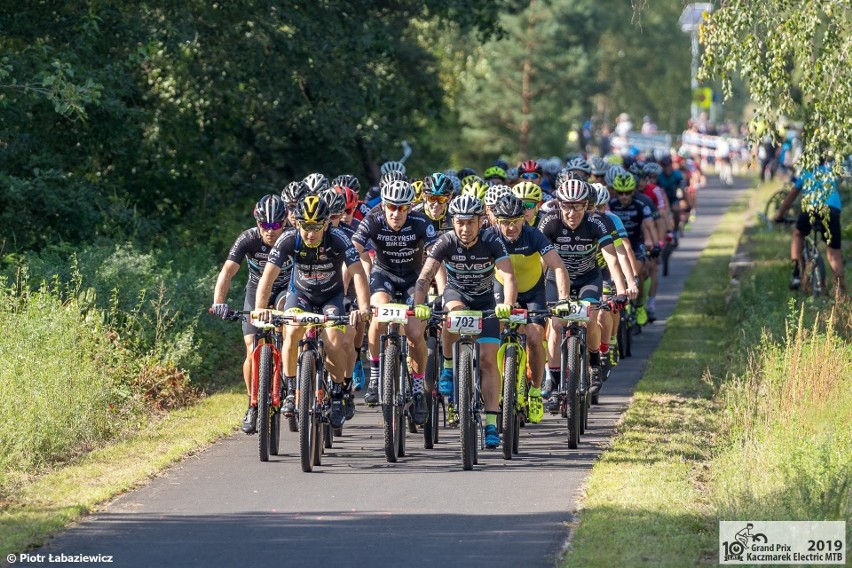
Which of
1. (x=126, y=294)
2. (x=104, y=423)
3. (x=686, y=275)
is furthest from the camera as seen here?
(x=686, y=275)

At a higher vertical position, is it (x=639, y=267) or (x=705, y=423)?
(x=639, y=267)

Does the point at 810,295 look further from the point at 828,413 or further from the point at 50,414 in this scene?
the point at 50,414

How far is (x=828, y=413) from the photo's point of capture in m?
11.6

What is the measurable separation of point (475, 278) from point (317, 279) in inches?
46.8

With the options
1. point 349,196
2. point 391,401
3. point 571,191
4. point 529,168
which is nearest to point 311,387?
point 391,401

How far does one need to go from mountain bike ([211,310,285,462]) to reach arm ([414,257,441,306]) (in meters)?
1.01

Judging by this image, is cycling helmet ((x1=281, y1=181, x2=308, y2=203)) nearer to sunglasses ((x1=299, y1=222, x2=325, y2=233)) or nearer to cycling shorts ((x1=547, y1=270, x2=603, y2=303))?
sunglasses ((x1=299, y1=222, x2=325, y2=233))

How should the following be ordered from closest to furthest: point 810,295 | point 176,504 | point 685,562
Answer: point 685,562 < point 176,504 < point 810,295

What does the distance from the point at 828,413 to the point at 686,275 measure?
16.4m

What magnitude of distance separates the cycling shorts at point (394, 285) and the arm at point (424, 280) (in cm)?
159

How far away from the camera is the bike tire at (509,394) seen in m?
11.2

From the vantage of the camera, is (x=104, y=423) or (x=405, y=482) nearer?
(x=405, y=482)

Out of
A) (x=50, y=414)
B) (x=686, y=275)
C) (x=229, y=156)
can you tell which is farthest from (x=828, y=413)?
(x=686, y=275)

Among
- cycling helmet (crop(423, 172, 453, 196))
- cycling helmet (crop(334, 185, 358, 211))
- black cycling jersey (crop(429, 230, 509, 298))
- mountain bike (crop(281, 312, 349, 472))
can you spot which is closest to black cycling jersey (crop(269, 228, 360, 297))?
mountain bike (crop(281, 312, 349, 472))
